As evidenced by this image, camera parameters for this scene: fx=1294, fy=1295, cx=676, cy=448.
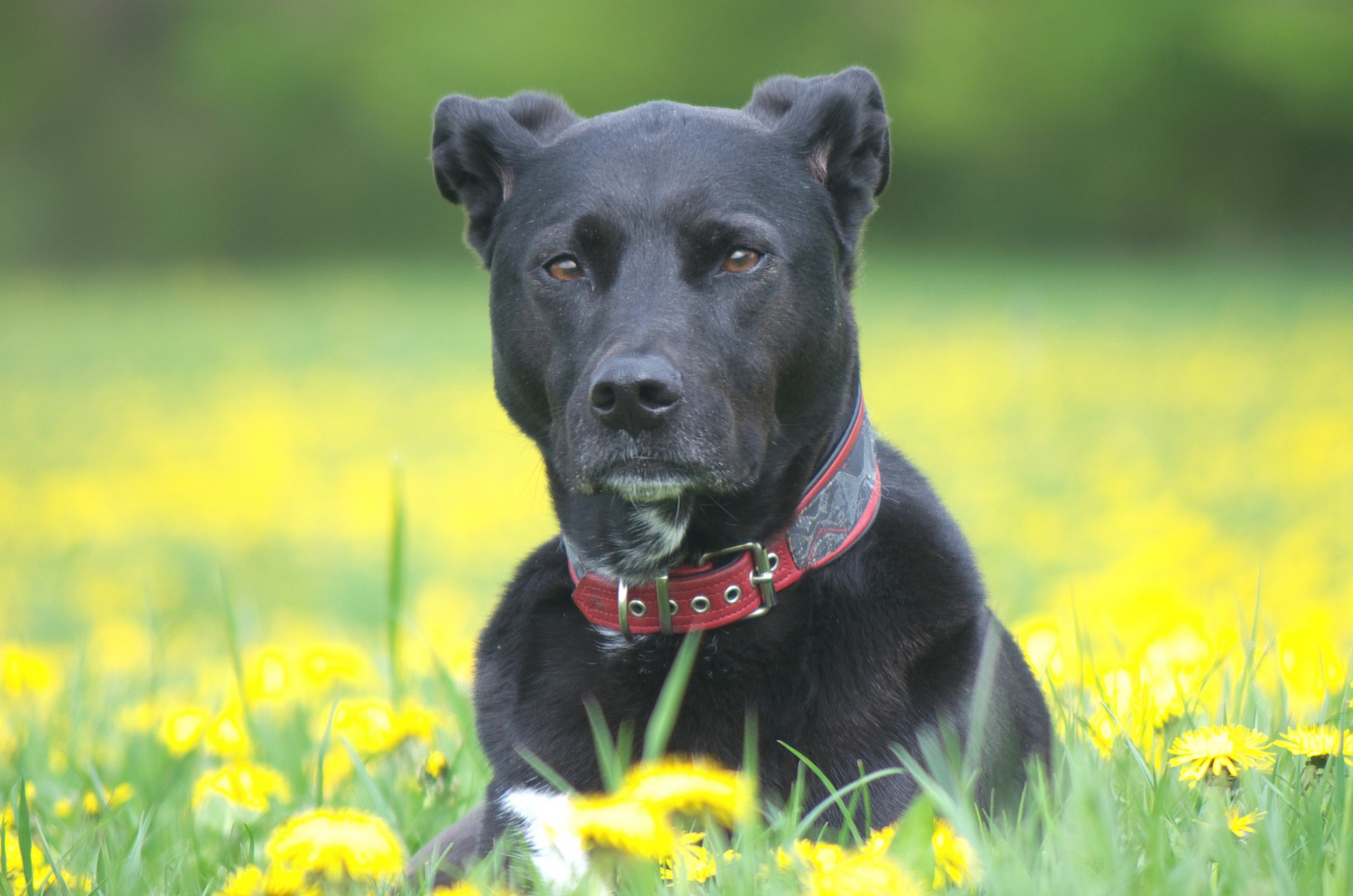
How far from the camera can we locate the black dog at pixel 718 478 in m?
2.15

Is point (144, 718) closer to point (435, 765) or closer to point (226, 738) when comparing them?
point (226, 738)

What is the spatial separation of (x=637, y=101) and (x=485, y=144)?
2650 cm

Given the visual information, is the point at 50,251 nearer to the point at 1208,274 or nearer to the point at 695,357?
the point at 1208,274

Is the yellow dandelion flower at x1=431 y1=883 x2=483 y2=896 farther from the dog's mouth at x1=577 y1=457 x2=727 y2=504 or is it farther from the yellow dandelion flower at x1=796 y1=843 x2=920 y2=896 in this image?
the dog's mouth at x1=577 y1=457 x2=727 y2=504

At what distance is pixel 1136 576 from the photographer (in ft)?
16.0

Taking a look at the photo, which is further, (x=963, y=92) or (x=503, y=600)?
(x=963, y=92)

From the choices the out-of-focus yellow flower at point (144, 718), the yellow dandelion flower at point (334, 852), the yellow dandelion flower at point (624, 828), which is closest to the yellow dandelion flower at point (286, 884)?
the yellow dandelion flower at point (334, 852)

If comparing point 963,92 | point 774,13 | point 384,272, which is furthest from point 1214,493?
point 774,13

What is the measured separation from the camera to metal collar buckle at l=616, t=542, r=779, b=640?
7.18 feet

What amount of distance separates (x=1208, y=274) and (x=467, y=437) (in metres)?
12.7

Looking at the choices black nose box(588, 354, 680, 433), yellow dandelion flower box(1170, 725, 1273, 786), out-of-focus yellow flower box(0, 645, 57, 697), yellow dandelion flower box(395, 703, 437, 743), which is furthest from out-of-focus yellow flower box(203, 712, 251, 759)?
yellow dandelion flower box(1170, 725, 1273, 786)

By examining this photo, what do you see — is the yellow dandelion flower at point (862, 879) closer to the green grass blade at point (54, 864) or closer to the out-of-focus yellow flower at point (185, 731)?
the green grass blade at point (54, 864)

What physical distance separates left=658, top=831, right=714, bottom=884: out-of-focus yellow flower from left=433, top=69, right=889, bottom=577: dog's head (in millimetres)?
708

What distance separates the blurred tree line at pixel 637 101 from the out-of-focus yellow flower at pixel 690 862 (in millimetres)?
18484
